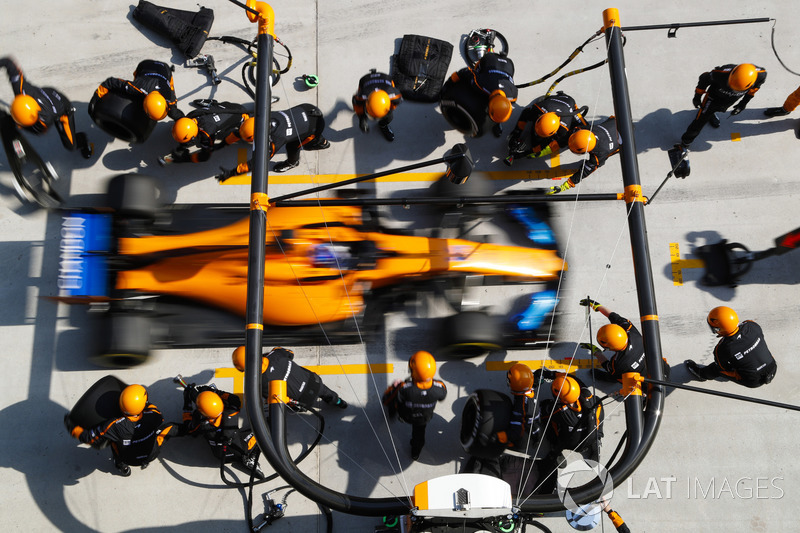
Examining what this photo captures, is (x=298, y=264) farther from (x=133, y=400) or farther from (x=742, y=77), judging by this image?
(x=742, y=77)

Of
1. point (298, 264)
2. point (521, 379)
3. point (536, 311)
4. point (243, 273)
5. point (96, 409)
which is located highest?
point (298, 264)

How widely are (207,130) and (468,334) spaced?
427 centimetres

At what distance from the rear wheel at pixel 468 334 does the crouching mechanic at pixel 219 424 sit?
8.38 ft

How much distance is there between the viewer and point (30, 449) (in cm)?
684

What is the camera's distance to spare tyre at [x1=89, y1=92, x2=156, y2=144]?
7.38 meters

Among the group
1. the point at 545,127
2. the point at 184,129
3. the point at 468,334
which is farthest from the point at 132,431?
the point at 545,127

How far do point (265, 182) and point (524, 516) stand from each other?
12.3 ft

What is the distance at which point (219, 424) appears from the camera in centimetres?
632

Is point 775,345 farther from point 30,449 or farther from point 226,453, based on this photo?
point 30,449

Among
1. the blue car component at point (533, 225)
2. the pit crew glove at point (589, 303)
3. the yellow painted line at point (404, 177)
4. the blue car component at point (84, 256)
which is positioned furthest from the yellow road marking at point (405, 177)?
the pit crew glove at point (589, 303)

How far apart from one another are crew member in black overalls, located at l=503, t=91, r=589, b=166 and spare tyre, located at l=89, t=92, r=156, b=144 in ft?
16.3

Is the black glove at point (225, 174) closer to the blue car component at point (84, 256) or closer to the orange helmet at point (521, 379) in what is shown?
the blue car component at point (84, 256)

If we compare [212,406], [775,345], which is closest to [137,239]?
[212,406]

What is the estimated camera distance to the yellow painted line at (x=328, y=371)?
7.15 meters
